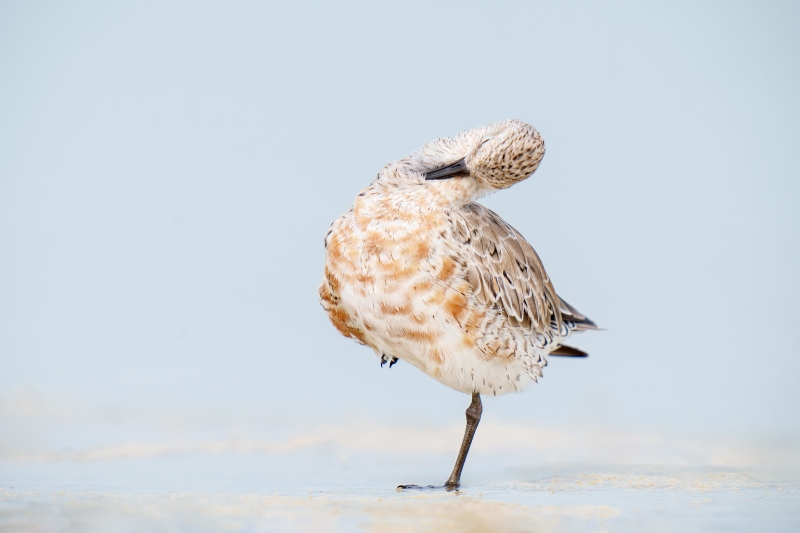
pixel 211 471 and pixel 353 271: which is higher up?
pixel 353 271

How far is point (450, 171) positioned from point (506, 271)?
90 cm

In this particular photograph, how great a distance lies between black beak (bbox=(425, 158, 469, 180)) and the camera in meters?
7.33

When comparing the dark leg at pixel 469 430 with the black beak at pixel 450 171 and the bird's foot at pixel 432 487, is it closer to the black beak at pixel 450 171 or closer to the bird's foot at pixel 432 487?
the bird's foot at pixel 432 487

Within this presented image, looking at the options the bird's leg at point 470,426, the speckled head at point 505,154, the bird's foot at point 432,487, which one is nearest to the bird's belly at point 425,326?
the bird's leg at point 470,426

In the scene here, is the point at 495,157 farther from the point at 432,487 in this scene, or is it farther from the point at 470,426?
the point at 432,487

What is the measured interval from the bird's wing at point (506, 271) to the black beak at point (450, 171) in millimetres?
282

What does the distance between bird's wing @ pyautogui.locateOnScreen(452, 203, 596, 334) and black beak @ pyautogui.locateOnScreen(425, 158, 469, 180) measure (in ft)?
0.93

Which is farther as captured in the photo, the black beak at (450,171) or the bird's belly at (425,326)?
the black beak at (450,171)

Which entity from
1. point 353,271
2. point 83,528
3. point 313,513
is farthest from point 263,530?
point 353,271

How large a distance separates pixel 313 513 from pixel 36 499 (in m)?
1.65

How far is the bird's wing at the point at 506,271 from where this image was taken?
24.3 ft

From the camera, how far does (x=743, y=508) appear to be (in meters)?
6.47

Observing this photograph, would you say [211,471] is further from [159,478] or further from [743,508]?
[743,508]

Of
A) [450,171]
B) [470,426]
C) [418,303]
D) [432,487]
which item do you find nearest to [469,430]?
[470,426]
